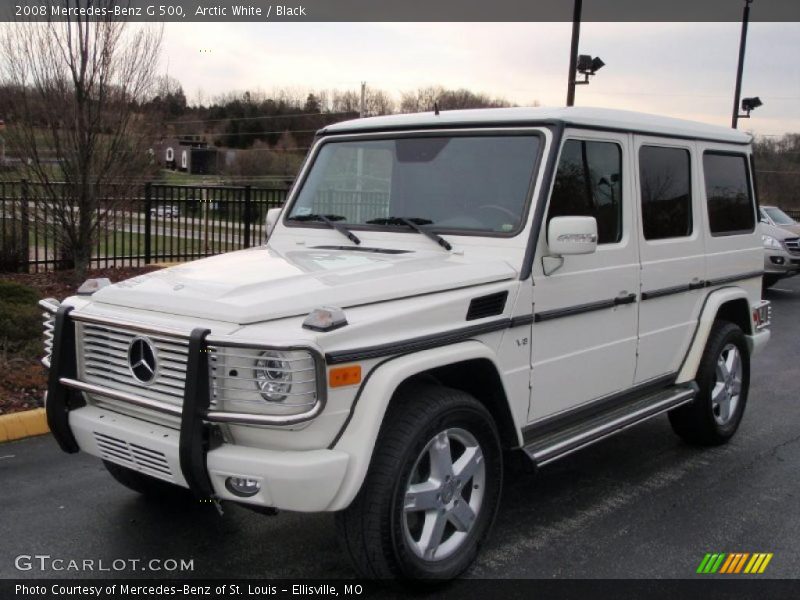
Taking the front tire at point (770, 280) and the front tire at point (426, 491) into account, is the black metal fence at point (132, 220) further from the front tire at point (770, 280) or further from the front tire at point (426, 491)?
the front tire at point (770, 280)

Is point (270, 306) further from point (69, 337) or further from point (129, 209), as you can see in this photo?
point (129, 209)

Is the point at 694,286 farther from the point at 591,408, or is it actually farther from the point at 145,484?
the point at 145,484

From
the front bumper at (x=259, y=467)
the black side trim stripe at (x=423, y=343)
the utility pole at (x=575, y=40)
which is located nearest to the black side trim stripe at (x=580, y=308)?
the black side trim stripe at (x=423, y=343)

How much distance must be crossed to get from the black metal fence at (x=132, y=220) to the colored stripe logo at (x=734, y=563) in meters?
8.93

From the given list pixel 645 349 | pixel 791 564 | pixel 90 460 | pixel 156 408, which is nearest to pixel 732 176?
pixel 645 349

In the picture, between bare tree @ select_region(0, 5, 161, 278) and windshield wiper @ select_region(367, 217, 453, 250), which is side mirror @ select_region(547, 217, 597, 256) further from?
bare tree @ select_region(0, 5, 161, 278)

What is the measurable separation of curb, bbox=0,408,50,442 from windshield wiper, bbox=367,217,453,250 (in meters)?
2.91

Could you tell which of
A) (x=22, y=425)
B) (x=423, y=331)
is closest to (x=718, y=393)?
(x=423, y=331)

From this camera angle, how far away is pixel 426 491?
350cm

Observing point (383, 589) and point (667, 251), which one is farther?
point (667, 251)

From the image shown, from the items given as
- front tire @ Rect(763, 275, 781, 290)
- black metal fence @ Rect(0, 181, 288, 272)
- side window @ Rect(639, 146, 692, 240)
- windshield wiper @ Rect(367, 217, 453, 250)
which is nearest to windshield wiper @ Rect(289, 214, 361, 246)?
windshield wiper @ Rect(367, 217, 453, 250)

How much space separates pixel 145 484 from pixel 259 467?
5.37 ft

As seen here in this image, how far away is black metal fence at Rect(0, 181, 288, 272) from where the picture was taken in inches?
418

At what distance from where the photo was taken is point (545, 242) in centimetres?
411
